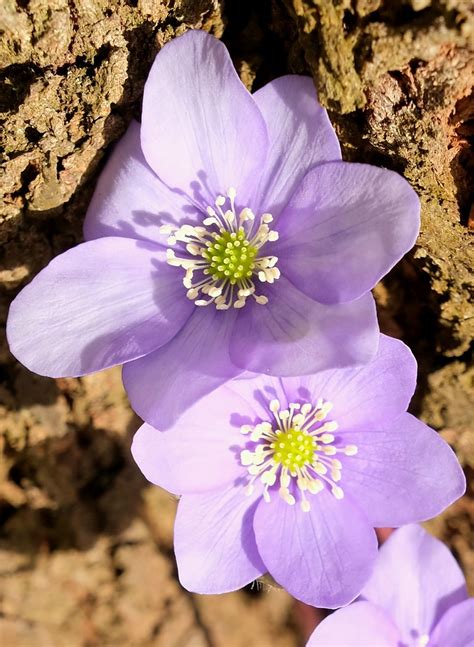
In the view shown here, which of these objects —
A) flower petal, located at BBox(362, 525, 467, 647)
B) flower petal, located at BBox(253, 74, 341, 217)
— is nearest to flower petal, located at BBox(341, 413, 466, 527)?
flower petal, located at BBox(362, 525, 467, 647)

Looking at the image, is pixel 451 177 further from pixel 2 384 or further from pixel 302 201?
pixel 2 384

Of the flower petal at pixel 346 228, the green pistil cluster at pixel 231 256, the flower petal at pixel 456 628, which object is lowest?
the flower petal at pixel 456 628

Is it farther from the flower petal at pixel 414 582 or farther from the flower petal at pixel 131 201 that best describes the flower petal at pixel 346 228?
the flower petal at pixel 414 582

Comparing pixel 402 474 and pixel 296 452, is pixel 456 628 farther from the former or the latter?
pixel 296 452

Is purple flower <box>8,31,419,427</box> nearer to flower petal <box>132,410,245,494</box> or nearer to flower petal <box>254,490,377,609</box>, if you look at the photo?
flower petal <box>132,410,245,494</box>

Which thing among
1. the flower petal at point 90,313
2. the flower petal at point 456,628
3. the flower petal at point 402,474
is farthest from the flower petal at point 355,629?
the flower petal at point 90,313

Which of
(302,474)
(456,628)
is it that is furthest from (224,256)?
(456,628)

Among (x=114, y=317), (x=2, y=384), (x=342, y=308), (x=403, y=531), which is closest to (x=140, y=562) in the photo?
(x=2, y=384)

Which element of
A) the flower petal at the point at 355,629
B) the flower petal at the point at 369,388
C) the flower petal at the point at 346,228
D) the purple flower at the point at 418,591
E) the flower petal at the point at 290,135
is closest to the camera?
the flower petal at the point at 346,228
